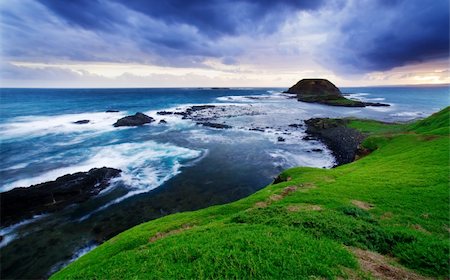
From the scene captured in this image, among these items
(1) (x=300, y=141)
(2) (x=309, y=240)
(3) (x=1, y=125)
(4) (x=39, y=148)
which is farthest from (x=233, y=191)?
(3) (x=1, y=125)

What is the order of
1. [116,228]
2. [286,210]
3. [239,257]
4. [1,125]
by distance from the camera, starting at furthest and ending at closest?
[1,125] → [116,228] → [286,210] → [239,257]

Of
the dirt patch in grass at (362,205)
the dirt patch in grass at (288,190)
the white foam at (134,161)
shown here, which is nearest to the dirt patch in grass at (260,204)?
the dirt patch in grass at (288,190)

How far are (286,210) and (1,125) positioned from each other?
8911 centimetres

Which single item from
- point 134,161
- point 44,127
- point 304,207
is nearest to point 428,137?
point 304,207

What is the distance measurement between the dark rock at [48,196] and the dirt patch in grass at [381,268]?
27893 millimetres

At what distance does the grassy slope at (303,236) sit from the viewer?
8.41 metres

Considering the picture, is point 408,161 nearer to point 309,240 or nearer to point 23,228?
point 309,240

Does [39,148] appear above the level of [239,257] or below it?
below

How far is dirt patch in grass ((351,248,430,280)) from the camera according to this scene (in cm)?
818

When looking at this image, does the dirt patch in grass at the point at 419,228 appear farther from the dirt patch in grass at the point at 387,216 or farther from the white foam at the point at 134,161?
the white foam at the point at 134,161

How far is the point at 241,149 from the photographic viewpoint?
4672 centimetres

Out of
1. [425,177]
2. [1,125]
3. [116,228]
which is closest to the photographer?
[425,177]

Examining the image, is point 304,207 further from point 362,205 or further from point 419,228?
point 419,228

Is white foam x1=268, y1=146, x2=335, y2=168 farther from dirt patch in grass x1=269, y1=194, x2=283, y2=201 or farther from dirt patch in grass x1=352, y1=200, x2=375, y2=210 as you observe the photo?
dirt patch in grass x1=352, y1=200, x2=375, y2=210
